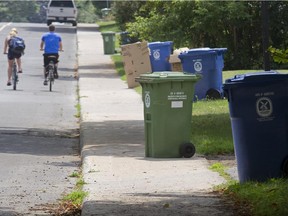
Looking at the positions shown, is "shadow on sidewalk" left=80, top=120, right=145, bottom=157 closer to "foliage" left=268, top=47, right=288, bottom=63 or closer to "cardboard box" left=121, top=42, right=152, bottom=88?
"foliage" left=268, top=47, right=288, bottom=63

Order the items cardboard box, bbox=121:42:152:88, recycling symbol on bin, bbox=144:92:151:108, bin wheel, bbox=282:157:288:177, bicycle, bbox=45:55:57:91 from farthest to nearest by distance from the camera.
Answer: bicycle, bbox=45:55:57:91 < cardboard box, bbox=121:42:152:88 < recycling symbol on bin, bbox=144:92:151:108 < bin wheel, bbox=282:157:288:177

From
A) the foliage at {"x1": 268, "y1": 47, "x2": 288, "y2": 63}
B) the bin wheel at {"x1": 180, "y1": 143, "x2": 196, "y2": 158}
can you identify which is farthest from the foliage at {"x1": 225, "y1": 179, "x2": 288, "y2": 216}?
the bin wheel at {"x1": 180, "y1": 143, "x2": 196, "y2": 158}

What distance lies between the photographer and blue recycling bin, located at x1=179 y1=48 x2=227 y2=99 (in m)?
22.4

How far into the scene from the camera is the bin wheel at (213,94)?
22.8 meters

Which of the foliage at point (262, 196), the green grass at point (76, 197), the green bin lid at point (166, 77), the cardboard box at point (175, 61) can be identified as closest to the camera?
→ the foliage at point (262, 196)

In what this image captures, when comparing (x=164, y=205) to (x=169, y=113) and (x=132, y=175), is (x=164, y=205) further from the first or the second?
(x=169, y=113)

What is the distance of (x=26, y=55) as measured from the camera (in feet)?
146

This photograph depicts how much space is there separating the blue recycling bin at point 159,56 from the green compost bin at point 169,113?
12.5 metres

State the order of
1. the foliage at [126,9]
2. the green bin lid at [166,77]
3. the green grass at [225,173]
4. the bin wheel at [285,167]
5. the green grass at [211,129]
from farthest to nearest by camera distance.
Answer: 1. the foliage at [126,9]
2. the green grass at [211,129]
3. the green bin lid at [166,77]
4. the bin wheel at [285,167]
5. the green grass at [225,173]

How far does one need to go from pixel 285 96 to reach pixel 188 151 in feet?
12.0

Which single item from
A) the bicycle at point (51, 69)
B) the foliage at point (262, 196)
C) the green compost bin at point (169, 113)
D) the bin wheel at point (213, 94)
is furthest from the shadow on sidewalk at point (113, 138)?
the bicycle at point (51, 69)

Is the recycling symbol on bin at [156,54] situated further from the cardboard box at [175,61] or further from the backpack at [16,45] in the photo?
the backpack at [16,45]

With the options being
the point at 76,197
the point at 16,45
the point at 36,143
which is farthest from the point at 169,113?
the point at 16,45

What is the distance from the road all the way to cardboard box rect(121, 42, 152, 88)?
5.77 feet
